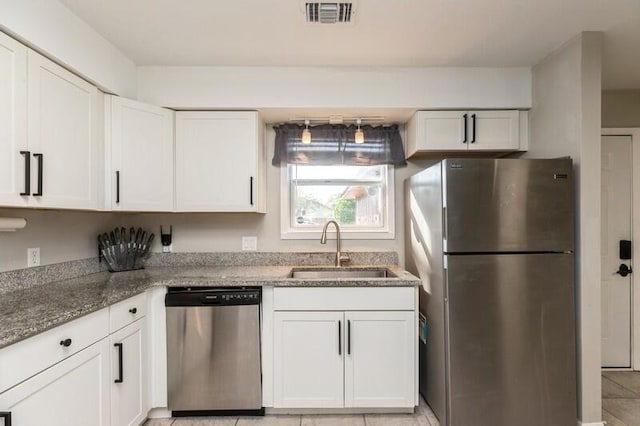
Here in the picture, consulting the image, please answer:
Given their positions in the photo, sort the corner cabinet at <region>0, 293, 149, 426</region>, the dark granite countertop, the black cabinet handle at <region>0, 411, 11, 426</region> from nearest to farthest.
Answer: the black cabinet handle at <region>0, 411, 11, 426</region> → the corner cabinet at <region>0, 293, 149, 426</region> → the dark granite countertop

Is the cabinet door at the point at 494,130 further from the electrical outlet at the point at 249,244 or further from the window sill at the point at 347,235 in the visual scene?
the electrical outlet at the point at 249,244

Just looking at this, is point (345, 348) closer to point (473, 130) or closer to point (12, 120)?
point (473, 130)

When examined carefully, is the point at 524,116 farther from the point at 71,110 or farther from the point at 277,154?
the point at 71,110

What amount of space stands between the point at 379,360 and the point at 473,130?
1752 mm

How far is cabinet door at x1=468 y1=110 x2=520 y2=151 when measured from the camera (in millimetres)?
2434

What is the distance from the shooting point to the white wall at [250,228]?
2.77 metres

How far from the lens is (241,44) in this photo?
2066 mm

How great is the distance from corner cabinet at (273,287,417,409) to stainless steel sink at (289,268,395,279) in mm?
555

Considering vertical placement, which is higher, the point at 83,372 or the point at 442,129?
the point at 442,129

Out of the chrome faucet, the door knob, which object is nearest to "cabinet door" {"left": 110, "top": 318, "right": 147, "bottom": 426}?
the chrome faucet

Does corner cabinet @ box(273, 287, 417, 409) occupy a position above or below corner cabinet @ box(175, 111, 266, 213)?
below

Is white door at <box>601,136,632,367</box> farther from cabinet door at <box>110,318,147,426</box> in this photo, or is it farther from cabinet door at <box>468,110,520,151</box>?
cabinet door at <box>110,318,147,426</box>

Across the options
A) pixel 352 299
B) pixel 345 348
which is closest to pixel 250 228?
pixel 352 299

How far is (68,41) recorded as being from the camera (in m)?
1.74
